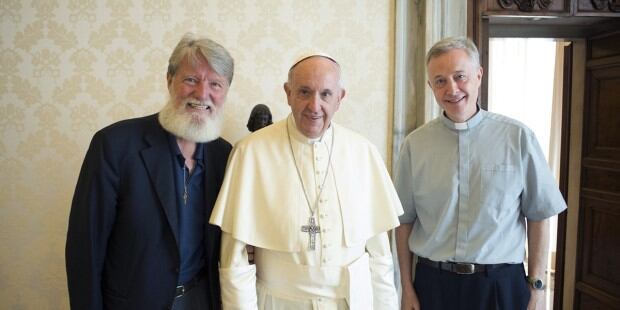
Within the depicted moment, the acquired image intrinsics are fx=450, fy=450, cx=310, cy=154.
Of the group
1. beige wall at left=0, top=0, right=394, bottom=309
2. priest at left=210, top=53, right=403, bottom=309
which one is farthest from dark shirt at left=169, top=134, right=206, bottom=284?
beige wall at left=0, top=0, right=394, bottom=309

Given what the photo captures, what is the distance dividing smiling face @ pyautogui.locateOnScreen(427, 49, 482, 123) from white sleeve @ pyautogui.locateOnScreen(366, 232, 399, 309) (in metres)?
0.66

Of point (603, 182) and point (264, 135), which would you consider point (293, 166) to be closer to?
point (264, 135)

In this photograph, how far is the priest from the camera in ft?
5.53

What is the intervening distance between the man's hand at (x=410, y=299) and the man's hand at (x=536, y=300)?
50cm

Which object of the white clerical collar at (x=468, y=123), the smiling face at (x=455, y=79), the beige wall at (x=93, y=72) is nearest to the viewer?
the smiling face at (x=455, y=79)

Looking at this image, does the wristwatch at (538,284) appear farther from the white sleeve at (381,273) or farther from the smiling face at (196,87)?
the smiling face at (196,87)

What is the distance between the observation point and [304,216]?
1.74m

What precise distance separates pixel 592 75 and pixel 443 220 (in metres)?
2.42

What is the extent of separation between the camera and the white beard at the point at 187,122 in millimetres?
1760

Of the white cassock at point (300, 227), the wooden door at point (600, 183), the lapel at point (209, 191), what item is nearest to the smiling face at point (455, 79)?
the white cassock at point (300, 227)

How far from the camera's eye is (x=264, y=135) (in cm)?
187

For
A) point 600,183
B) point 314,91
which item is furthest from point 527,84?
point 314,91

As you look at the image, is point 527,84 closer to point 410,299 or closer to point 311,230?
point 410,299

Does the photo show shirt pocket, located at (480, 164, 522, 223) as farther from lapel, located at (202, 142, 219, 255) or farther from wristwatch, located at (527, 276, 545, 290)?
lapel, located at (202, 142, 219, 255)
